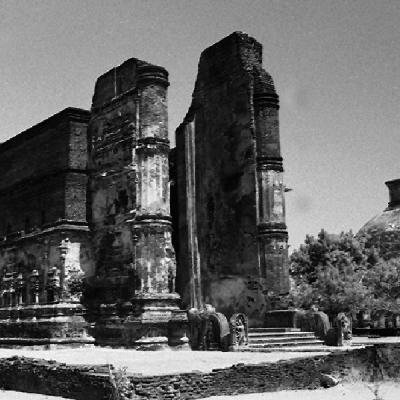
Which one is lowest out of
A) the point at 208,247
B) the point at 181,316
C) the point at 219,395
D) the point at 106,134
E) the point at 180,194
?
the point at 219,395

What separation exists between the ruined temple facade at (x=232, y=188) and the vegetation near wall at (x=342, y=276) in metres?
6.91

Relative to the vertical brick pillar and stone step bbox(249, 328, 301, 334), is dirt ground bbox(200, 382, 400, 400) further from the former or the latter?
the vertical brick pillar

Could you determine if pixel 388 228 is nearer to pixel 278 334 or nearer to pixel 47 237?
pixel 278 334

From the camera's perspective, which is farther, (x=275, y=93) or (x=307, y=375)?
(x=275, y=93)

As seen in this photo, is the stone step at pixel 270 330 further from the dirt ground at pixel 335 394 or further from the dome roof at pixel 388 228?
the dome roof at pixel 388 228

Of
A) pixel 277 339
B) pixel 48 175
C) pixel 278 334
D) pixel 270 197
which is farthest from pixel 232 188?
pixel 48 175

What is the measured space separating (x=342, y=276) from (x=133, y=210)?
12.9m

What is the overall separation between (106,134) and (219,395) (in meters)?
11.1

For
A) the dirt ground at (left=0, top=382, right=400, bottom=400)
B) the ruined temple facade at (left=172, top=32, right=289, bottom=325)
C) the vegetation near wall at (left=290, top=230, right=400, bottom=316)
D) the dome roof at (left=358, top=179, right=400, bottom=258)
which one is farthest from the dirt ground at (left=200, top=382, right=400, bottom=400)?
the dome roof at (left=358, top=179, right=400, bottom=258)

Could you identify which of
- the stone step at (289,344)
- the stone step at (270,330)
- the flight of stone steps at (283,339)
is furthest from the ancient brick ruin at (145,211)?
the stone step at (289,344)

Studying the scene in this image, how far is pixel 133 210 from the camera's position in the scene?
17.0 metres

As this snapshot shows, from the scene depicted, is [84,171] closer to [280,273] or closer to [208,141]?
[208,141]

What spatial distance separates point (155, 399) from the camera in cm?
779

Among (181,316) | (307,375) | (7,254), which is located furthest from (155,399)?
(7,254)
